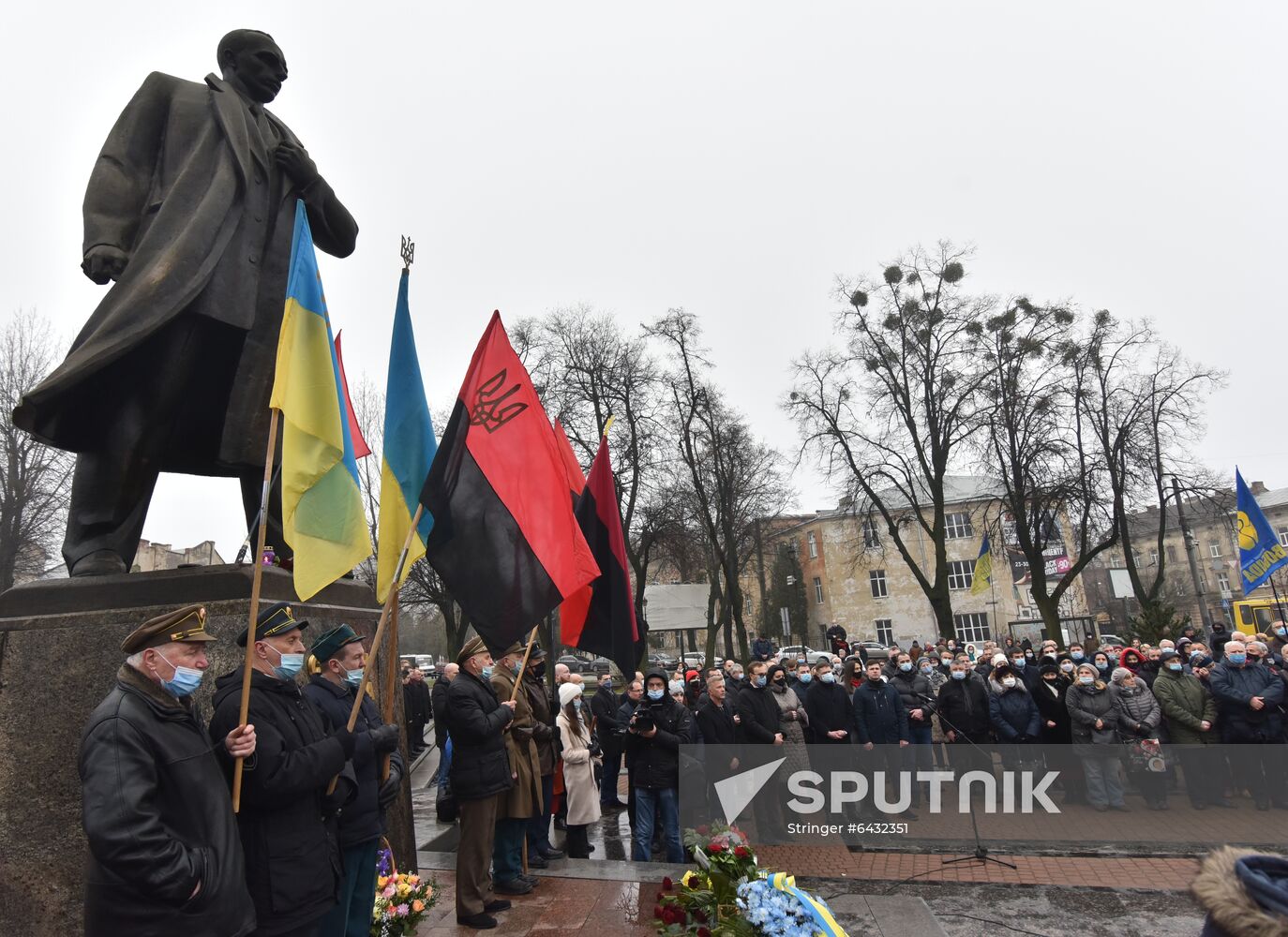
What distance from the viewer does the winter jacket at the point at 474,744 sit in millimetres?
5141

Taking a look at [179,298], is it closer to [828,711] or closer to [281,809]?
[281,809]

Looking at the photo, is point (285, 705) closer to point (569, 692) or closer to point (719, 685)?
point (569, 692)

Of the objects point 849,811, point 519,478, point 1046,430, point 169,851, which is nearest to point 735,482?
point 1046,430

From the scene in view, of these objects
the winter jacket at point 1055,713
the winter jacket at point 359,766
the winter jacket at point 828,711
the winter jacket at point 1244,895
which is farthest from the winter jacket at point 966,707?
the winter jacket at point 1244,895

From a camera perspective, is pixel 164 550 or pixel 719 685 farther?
pixel 164 550

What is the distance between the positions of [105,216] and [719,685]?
6.87 m

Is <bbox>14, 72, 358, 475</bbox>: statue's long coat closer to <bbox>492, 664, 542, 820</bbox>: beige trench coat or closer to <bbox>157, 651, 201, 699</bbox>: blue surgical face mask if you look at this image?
<bbox>157, 651, 201, 699</bbox>: blue surgical face mask

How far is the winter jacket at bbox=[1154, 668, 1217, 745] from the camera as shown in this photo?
9.84 m

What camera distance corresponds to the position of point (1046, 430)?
23.2 meters

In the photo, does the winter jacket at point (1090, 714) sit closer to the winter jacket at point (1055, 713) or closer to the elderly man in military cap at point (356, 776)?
the winter jacket at point (1055, 713)

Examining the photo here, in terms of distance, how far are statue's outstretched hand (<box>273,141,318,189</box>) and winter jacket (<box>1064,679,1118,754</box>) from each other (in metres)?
10.1

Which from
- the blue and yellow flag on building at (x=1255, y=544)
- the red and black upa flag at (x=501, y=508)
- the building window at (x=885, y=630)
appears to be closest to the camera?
the red and black upa flag at (x=501, y=508)

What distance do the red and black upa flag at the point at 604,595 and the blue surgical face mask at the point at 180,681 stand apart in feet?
10.6

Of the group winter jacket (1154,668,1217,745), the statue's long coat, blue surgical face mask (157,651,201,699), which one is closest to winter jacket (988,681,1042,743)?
winter jacket (1154,668,1217,745)
